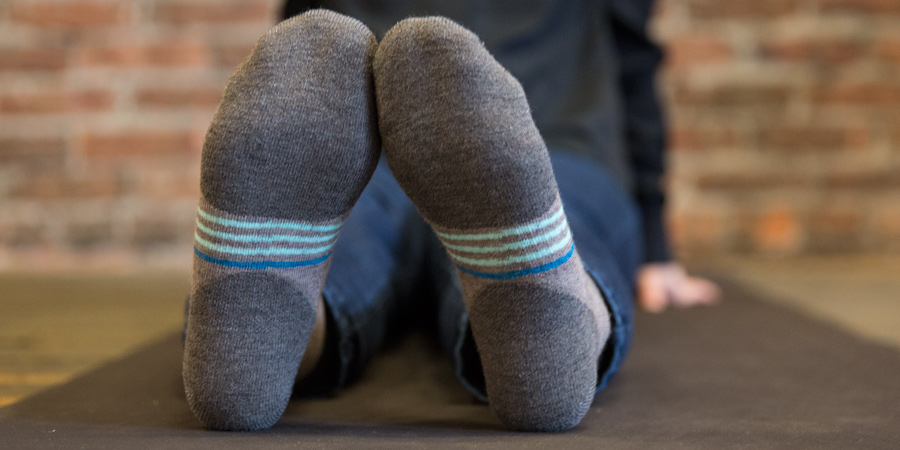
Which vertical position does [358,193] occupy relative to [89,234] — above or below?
above

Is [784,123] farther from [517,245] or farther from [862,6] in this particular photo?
[517,245]

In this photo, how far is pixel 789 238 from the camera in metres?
1.65

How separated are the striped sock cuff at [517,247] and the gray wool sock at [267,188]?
80 millimetres

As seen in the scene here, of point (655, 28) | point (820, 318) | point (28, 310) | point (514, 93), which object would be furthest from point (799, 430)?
point (655, 28)

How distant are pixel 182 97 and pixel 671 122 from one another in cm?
115

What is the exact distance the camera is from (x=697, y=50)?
1.61 metres

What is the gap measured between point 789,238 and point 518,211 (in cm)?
147

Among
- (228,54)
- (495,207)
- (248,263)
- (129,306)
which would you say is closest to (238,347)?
(248,263)

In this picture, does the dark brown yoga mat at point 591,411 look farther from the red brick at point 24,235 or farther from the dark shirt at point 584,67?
the red brick at point 24,235

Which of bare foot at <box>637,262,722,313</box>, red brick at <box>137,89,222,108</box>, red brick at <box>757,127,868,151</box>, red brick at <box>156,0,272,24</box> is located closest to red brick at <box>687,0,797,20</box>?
red brick at <box>757,127,868,151</box>

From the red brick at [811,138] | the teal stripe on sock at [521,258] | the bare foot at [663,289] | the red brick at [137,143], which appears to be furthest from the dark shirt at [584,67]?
the red brick at [137,143]

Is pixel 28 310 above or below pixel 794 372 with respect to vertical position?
below

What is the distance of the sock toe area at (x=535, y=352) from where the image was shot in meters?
0.42

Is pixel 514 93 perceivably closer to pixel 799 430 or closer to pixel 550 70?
pixel 799 430
